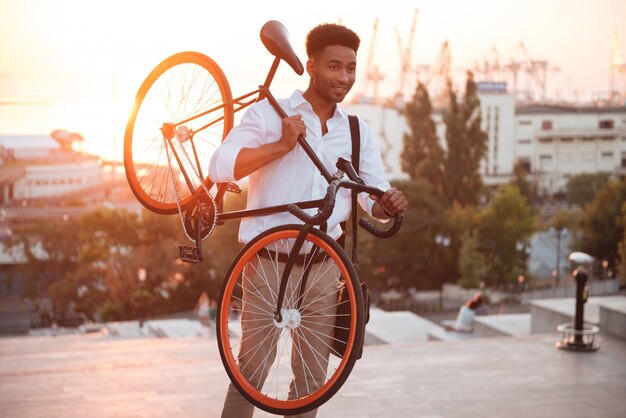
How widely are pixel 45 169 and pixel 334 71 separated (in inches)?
2887

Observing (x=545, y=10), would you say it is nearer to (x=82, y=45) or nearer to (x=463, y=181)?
(x=82, y=45)

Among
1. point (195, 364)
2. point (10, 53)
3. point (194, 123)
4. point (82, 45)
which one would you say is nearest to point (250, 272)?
point (194, 123)

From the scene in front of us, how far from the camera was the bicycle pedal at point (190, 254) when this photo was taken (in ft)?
11.1

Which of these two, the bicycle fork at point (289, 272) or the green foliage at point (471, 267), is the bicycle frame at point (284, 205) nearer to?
the bicycle fork at point (289, 272)

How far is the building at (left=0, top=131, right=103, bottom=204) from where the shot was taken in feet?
232

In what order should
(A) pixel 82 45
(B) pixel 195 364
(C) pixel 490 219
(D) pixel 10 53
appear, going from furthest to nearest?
(D) pixel 10 53 → (A) pixel 82 45 → (C) pixel 490 219 → (B) pixel 195 364

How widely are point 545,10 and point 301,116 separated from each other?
114841 mm

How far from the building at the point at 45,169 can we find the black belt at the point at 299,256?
67400 millimetres

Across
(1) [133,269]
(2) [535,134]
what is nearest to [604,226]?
(1) [133,269]

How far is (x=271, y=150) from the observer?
3.08m

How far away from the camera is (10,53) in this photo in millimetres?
101875

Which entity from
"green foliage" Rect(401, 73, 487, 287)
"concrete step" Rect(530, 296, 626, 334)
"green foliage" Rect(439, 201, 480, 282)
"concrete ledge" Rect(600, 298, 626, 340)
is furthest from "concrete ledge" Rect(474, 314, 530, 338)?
"green foliage" Rect(401, 73, 487, 287)

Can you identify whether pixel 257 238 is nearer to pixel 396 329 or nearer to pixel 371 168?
pixel 371 168

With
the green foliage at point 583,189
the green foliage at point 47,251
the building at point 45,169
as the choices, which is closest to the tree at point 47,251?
the green foliage at point 47,251
